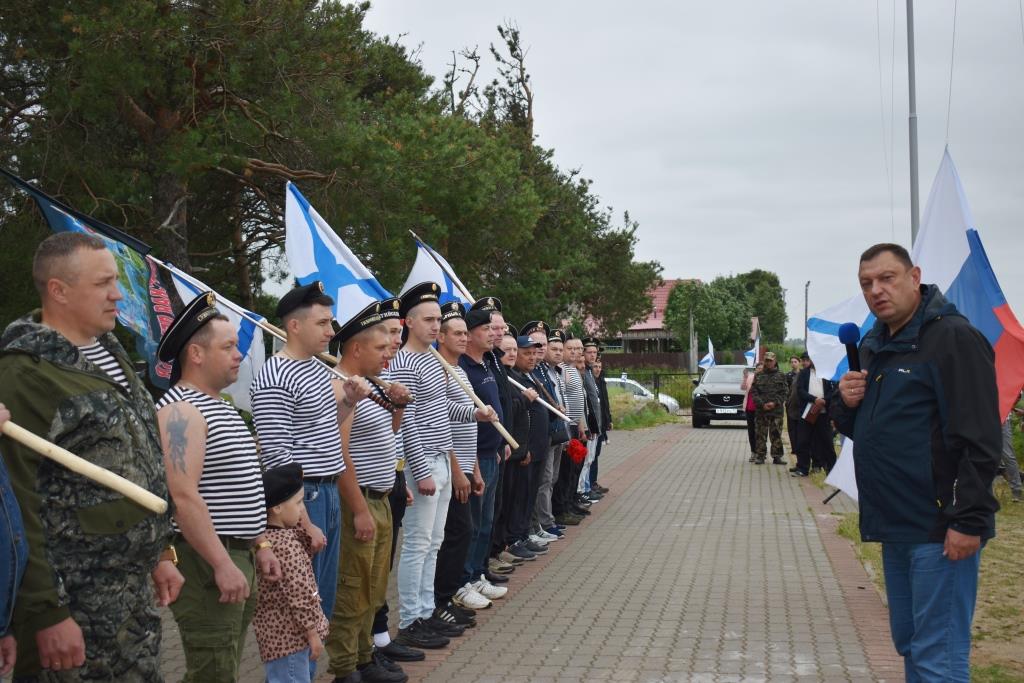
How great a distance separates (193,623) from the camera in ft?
13.4

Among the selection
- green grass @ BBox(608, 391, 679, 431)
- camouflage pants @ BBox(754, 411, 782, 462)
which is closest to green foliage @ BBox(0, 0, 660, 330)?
camouflage pants @ BBox(754, 411, 782, 462)

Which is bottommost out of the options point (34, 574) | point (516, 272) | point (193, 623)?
point (193, 623)

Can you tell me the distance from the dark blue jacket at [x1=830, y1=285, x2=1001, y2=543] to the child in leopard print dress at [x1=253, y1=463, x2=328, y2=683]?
2.28 metres

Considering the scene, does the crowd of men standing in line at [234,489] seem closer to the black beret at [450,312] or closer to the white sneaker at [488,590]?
the black beret at [450,312]

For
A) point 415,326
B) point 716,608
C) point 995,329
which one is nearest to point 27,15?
point 415,326

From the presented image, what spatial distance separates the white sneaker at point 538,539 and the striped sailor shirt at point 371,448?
5.16 metres

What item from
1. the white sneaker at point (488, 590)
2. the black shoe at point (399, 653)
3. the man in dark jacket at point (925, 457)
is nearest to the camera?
the man in dark jacket at point (925, 457)

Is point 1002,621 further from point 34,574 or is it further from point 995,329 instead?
point 34,574

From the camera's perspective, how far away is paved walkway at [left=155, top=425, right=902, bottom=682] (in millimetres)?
6438

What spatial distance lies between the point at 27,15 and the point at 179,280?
6.20m

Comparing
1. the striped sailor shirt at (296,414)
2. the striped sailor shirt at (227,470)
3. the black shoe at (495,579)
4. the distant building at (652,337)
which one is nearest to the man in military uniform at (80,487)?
the striped sailor shirt at (227,470)

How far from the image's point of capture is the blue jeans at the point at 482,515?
26.5 ft

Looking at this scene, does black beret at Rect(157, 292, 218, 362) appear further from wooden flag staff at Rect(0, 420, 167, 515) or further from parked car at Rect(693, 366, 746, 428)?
parked car at Rect(693, 366, 746, 428)

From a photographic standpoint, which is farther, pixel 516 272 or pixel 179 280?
pixel 516 272
